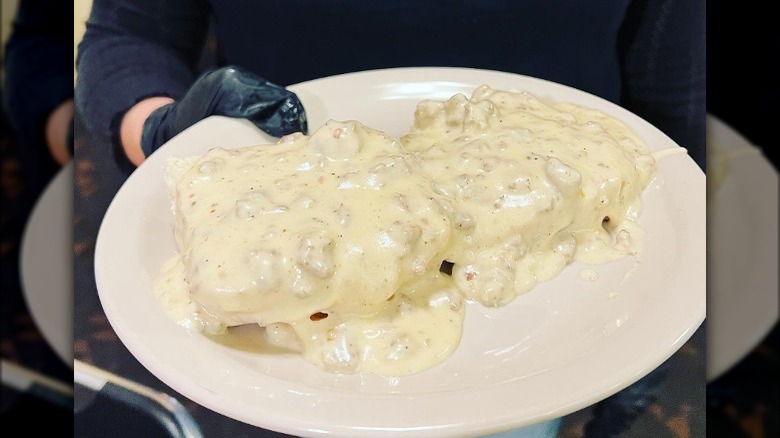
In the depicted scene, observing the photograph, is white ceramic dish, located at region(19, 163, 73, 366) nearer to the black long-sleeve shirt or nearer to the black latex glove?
the black latex glove

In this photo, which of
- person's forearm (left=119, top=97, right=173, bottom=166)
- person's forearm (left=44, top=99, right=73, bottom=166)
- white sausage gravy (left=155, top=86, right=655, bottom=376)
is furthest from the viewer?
person's forearm (left=119, top=97, right=173, bottom=166)

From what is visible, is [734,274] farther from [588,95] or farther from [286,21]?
[286,21]

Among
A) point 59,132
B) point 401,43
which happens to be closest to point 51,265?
point 59,132

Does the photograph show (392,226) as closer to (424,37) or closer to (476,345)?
(476,345)

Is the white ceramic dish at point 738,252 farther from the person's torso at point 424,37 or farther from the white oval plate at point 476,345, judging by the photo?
the person's torso at point 424,37

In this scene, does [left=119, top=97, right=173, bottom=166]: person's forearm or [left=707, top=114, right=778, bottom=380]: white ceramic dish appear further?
[left=119, top=97, right=173, bottom=166]: person's forearm

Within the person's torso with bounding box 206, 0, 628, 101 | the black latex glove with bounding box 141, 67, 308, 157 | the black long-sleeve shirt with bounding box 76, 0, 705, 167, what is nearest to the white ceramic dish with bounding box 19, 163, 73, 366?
the black latex glove with bounding box 141, 67, 308, 157
